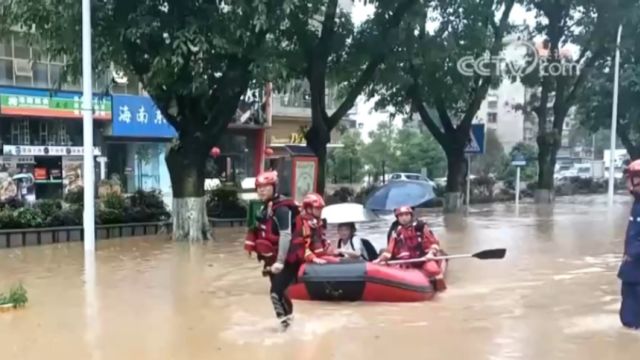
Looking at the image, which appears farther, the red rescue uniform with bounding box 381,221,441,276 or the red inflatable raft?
the red rescue uniform with bounding box 381,221,441,276

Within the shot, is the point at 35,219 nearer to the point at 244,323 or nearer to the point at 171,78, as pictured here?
the point at 171,78

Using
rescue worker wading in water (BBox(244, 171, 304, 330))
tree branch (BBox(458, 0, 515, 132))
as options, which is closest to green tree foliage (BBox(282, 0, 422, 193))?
tree branch (BBox(458, 0, 515, 132))

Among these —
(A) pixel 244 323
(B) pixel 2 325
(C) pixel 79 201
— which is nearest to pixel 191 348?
(A) pixel 244 323

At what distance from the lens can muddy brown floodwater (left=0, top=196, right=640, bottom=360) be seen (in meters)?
6.58

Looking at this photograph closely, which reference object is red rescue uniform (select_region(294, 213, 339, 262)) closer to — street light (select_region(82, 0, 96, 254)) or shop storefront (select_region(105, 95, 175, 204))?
street light (select_region(82, 0, 96, 254))

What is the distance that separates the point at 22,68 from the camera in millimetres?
26203

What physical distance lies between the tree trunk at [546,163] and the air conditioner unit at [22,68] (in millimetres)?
16993

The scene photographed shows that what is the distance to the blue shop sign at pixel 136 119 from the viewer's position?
28644mm

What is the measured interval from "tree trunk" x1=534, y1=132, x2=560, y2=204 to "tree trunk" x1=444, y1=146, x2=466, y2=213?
3.98 m

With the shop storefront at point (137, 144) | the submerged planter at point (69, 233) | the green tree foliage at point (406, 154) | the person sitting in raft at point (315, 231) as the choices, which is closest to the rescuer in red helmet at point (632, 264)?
the person sitting in raft at point (315, 231)

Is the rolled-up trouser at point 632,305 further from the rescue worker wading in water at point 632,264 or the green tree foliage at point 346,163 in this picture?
the green tree foliage at point 346,163

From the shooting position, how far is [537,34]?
89.3 ft

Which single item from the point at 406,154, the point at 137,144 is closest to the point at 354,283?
the point at 137,144

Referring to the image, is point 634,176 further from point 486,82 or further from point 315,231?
point 486,82
